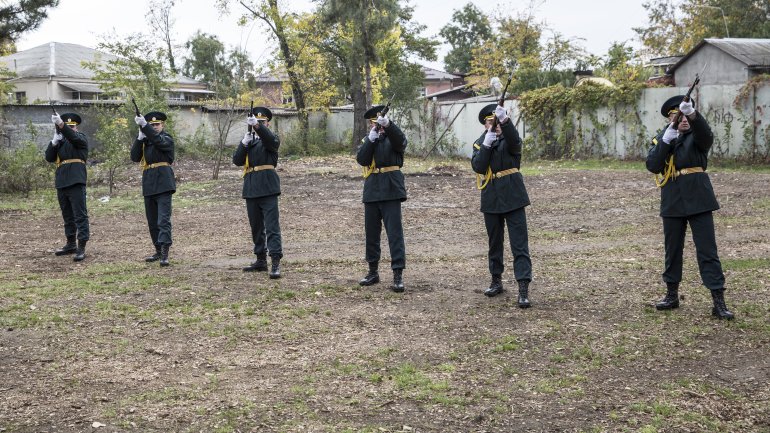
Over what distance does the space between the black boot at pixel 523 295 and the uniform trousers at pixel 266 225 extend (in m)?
3.07

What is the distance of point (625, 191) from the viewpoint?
17281mm

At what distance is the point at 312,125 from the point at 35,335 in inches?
1289

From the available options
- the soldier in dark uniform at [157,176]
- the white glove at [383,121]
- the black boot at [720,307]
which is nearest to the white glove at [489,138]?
the white glove at [383,121]

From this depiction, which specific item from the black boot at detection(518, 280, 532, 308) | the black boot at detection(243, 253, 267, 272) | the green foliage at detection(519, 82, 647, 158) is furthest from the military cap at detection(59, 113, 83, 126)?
the green foliage at detection(519, 82, 647, 158)

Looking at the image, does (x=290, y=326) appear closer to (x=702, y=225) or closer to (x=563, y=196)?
(x=702, y=225)

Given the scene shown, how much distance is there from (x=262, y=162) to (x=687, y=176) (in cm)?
485

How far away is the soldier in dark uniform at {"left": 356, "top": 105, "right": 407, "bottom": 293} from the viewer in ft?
29.1

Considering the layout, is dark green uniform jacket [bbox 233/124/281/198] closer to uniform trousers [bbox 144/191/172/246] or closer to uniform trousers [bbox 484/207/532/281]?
uniform trousers [bbox 144/191/172/246]

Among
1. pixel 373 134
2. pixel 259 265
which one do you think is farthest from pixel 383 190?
pixel 259 265

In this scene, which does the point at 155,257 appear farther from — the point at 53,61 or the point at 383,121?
the point at 53,61

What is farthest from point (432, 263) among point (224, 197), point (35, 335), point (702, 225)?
point (224, 197)

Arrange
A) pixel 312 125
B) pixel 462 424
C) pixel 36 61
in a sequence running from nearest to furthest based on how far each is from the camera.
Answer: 1. pixel 462 424
2. pixel 312 125
3. pixel 36 61

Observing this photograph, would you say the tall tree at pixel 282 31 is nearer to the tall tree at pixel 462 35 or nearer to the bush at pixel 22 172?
the bush at pixel 22 172

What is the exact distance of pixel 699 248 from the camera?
7289 millimetres
